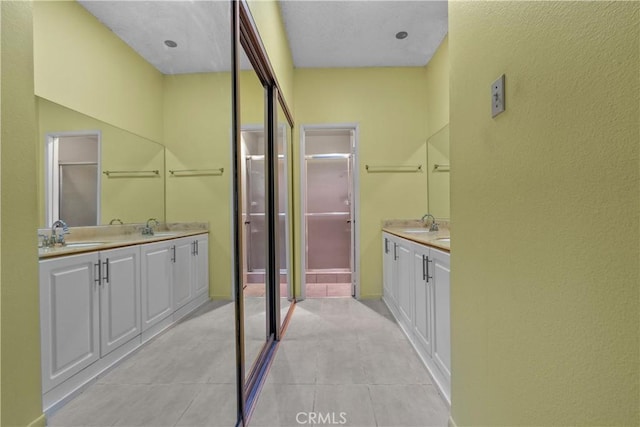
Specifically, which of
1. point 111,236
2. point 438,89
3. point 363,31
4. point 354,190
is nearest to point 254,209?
point 354,190

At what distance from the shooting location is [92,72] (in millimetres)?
757

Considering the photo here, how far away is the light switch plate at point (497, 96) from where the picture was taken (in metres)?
0.77

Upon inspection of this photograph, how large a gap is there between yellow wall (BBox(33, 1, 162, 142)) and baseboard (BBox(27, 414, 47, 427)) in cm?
63

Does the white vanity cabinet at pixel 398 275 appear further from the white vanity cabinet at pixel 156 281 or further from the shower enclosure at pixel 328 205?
→ the white vanity cabinet at pixel 156 281

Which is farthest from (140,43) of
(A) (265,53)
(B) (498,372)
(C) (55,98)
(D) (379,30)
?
(D) (379,30)

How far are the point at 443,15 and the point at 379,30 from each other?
1.85 ft

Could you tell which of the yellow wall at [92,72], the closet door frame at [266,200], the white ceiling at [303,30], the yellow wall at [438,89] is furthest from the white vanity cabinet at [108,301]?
the yellow wall at [438,89]

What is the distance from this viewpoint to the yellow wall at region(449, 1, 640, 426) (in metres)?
0.46

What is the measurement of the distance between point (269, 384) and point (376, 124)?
2.83m

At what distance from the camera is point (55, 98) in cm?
60

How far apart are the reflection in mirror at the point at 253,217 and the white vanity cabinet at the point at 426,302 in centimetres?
110

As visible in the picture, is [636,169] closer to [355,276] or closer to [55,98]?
Answer: [55,98]

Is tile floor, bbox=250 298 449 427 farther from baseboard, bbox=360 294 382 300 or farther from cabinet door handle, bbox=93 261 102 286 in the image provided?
cabinet door handle, bbox=93 261 102 286
